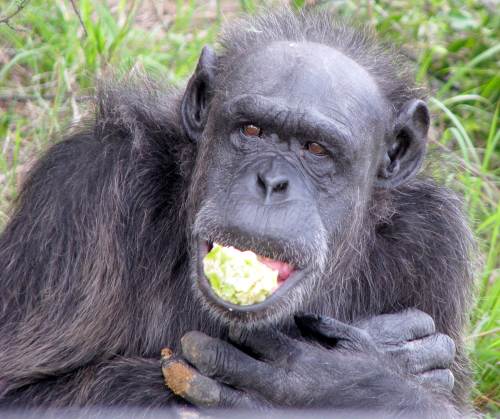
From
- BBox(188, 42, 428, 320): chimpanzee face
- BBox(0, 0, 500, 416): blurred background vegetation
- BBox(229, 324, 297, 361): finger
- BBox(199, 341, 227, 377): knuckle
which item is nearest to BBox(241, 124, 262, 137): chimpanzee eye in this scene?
BBox(188, 42, 428, 320): chimpanzee face

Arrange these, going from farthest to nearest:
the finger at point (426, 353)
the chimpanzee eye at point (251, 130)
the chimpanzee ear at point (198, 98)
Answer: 1. the chimpanzee ear at point (198, 98)
2. the finger at point (426, 353)
3. the chimpanzee eye at point (251, 130)

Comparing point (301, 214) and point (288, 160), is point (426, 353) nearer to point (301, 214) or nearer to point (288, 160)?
point (301, 214)

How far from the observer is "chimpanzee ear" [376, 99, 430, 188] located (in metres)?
5.31

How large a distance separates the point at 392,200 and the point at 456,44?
3.15 metres

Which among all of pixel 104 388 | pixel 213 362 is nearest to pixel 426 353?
pixel 213 362

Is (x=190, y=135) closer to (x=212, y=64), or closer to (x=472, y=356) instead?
(x=212, y=64)

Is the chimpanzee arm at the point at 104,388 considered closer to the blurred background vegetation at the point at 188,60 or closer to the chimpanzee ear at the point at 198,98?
the chimpanzee ear at the point at 198,98

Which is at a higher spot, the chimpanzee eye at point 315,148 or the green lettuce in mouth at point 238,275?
the chimpanzee eye at point 315,148

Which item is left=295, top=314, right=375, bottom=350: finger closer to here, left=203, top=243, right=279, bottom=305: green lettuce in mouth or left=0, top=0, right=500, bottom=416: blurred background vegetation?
left=203, top=243, right=279, bottom=305: green lettuce in mouth

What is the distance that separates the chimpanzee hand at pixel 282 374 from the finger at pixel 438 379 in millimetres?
208

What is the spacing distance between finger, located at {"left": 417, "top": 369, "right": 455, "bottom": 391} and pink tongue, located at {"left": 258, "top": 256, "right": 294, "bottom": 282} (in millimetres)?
893

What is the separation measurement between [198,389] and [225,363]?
16 cm

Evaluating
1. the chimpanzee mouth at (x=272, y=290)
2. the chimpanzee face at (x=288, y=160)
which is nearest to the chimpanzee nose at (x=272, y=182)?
the chimpanzee face at (x=288, y=160)

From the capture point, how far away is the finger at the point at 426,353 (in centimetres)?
519
